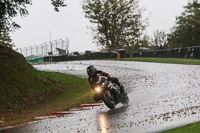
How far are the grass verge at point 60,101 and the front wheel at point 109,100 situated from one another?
2.55m

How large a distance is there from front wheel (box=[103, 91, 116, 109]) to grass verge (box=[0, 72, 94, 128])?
2.55 metres

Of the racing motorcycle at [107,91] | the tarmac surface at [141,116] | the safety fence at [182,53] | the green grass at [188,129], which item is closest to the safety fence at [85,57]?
the safety fence at [182,53]

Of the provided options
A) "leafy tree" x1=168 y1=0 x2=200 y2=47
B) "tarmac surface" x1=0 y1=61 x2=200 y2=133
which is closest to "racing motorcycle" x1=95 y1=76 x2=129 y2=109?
"tarmac surface" x1=0 y1=61 x2=200 y2=133

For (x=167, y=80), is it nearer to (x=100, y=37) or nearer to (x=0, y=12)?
(x=0, y=12)

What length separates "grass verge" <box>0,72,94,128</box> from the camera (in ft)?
51.2

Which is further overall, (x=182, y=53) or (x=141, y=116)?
(x=182, y=53)

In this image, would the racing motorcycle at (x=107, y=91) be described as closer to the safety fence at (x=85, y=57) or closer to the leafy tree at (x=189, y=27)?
the safety fence at (x=85, y=57)

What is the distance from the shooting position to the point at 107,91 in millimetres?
13969

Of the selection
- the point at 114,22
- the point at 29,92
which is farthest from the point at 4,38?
the point at 29,92

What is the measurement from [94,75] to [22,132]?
3850 millimetres

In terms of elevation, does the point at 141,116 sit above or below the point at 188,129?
below

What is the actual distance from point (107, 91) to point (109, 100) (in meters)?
0.31

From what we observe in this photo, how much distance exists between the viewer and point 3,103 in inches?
710

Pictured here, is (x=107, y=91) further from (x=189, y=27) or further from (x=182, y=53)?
(x=189, y=27)
